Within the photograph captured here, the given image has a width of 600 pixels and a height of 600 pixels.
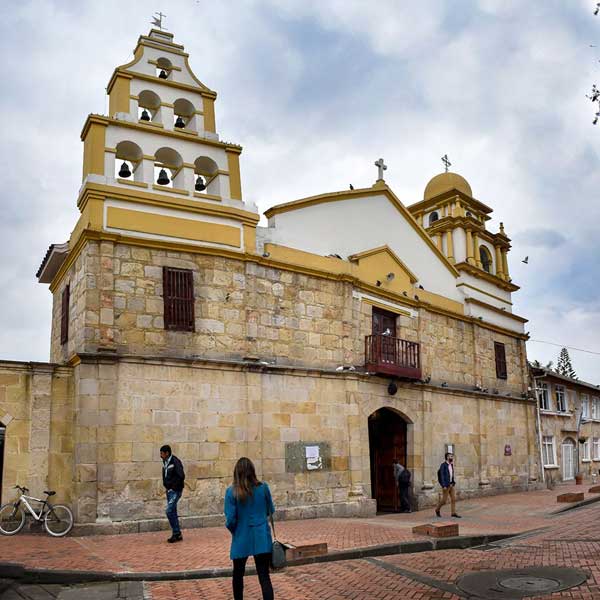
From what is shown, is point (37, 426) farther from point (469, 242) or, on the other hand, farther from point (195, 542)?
point (469, 242)

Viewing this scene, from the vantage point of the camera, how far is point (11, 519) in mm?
13094

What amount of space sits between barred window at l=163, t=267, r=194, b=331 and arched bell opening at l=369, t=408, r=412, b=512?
24.4 ft

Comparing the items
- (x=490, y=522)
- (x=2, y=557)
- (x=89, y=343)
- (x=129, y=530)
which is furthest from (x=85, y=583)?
(x=490, y=522)

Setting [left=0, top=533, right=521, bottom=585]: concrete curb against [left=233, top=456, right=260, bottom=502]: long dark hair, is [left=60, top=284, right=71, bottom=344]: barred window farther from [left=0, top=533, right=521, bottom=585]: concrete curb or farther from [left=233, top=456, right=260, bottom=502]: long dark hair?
[left=233, top=456, right=260, bottom=502]: long dark hair

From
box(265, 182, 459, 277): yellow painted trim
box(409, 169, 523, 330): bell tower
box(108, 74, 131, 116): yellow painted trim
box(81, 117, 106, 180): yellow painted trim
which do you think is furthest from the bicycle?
box(409, 169, 523, 330): bell tower

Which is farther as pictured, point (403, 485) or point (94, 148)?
point (403, 485)

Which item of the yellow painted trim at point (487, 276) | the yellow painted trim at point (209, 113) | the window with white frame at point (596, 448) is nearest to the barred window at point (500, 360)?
the yellow painted trim at point (487, 276)

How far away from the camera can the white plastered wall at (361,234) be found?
711 inches

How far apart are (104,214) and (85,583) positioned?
316 inches

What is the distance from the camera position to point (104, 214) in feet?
48.2

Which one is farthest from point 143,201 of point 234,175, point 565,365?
point 565,365

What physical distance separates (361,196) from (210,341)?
7435mm

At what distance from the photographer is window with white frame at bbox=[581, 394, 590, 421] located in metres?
33.9

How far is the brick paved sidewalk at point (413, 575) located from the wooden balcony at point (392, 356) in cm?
665
